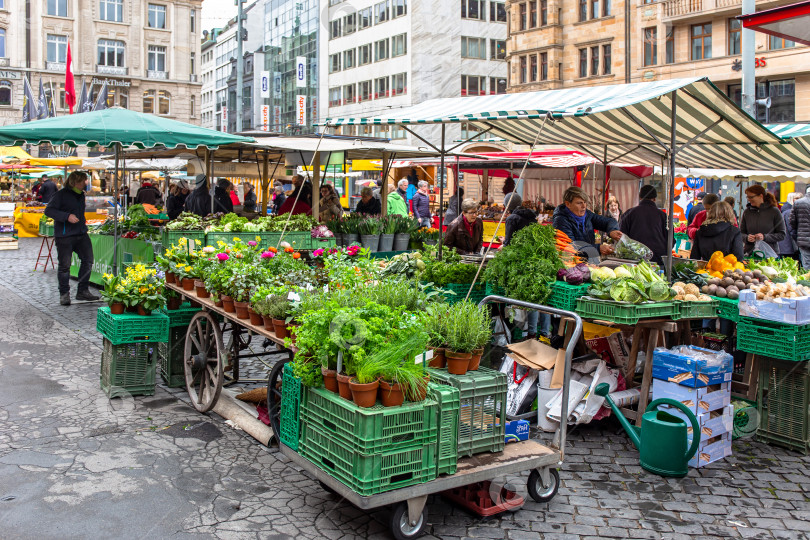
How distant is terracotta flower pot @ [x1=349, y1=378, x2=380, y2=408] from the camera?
12.6ft

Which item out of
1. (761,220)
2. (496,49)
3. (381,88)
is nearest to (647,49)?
(496,49)

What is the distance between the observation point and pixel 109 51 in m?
66.3

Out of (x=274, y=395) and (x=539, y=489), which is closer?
(x=539, y=489)

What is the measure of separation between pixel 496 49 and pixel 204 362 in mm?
60756

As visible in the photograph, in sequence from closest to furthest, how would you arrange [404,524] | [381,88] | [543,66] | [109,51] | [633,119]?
[404,524]
[633,119]
[543,66]
[381,88]
[109,51]

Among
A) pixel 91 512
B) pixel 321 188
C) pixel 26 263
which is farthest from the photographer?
pixel 26 263

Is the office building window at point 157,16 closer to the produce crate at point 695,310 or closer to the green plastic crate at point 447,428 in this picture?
the produce crate at point 695,310

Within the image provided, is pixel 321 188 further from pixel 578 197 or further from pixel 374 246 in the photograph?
pixel 578 197

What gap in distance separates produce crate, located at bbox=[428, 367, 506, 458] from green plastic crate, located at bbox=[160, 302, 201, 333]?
141 inches

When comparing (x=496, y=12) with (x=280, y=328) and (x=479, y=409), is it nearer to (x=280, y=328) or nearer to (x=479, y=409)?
(x=280, y=328)

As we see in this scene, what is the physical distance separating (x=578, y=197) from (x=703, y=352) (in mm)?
2523

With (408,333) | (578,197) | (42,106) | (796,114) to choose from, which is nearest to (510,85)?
(796,114)

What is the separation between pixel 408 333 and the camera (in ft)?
13.6

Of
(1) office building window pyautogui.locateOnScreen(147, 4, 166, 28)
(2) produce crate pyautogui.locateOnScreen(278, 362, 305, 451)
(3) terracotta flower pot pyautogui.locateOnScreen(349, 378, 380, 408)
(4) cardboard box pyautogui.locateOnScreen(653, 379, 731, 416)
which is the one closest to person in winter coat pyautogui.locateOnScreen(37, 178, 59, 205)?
(2) produce crate pyautogui.locateOnScreen(278, 362, 305, 451)
